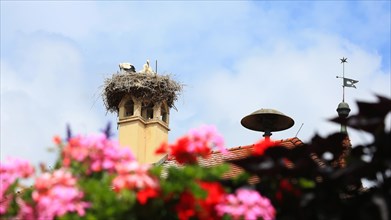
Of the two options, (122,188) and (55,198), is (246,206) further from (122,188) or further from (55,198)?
(55,198)

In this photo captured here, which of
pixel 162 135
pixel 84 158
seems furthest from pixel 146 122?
pixel 84 158

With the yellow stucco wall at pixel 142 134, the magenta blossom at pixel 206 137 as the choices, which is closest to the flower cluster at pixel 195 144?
the magenta blossom at pixel 206 137

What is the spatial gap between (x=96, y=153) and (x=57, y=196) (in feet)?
1.30

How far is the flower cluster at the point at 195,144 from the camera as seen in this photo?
4.28 m

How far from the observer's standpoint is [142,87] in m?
18.2

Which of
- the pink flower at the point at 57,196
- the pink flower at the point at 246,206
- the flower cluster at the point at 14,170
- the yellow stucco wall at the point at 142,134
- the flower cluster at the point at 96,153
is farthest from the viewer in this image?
the yellow stucco wall at the point at 142,134

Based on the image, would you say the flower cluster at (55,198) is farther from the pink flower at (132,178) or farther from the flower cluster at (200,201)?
the flower cluster at (200,201)

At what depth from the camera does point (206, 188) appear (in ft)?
13.5

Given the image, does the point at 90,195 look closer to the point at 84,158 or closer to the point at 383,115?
the point at 84,158

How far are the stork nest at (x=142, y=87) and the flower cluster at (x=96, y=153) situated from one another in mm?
13898

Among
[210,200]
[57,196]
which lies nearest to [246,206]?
[210,200]

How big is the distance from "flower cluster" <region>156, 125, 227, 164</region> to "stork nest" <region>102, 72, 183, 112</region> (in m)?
13.8

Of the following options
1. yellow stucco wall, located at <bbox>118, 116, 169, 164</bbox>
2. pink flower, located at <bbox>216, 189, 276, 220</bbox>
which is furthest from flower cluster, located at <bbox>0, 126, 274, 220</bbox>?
yellow stucco wall, located at <bbox>118, 116, 169, 164</bbox>

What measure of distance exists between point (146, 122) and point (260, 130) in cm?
641
